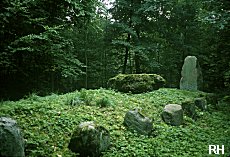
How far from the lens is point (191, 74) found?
48.7 feet

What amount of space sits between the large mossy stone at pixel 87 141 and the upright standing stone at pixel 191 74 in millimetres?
9419

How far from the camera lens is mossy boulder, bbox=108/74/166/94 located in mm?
12953

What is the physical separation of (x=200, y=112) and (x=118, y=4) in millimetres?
11799

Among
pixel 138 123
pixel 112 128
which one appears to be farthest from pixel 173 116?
pixel 112 128

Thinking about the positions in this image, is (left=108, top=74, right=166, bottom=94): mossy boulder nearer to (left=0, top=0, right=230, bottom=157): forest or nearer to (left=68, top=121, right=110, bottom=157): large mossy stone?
(left=0, top=0, right=230, bottom=157): forest

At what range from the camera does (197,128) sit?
9359 mm

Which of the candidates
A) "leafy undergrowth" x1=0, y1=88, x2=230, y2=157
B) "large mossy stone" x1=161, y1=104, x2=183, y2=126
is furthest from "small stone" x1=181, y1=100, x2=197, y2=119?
"large mossy stone" x1=161, y1=104, x2=183, y2=126

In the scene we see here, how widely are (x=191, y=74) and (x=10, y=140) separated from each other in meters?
11.6

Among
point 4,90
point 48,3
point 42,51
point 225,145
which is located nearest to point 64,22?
point 48,3

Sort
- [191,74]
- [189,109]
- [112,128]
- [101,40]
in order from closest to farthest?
[112,128] → [189,109] → [191,74] → [101,40]

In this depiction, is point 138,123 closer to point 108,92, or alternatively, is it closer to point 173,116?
point 173,116

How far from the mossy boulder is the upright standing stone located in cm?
217

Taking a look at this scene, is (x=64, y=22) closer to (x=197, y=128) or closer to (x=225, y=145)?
(x=197, y=128)

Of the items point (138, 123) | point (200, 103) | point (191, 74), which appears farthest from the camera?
point (191, 74)
